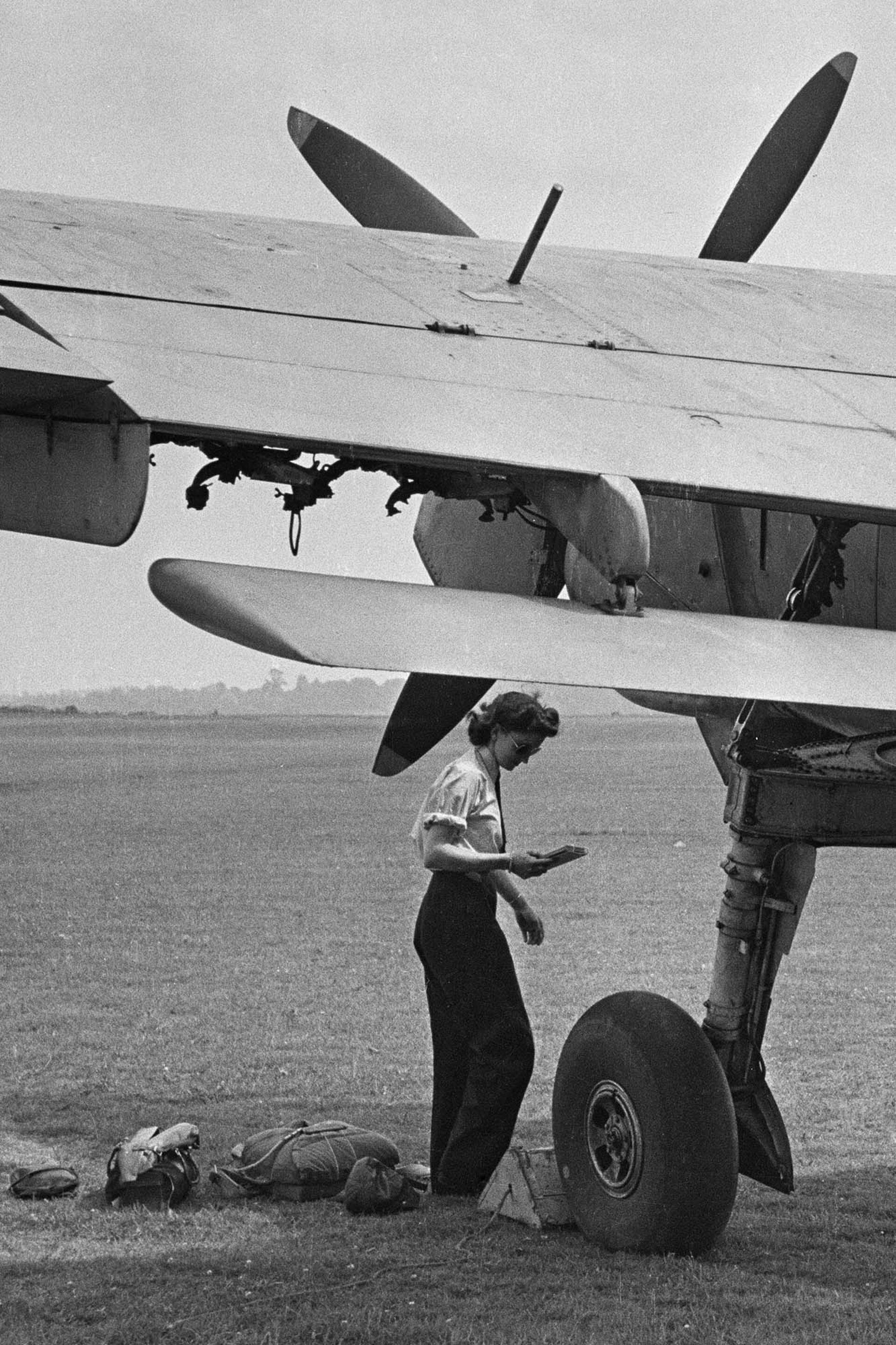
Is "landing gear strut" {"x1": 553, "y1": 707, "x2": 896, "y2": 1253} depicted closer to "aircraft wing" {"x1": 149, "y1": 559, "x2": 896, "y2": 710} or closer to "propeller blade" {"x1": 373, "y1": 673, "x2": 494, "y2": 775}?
"propeller blade" {"x1": 373, "y1": 673, "x2": 494, "y2": 775}

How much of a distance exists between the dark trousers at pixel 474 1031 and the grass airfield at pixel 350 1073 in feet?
0.73

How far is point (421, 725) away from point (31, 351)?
15.0ft

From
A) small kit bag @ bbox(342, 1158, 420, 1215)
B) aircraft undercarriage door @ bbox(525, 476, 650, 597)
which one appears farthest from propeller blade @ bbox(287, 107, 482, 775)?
aircraft undercarriage door @ bbox(525, 476, 650, 597)

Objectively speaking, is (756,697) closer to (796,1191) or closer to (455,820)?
(455,820)

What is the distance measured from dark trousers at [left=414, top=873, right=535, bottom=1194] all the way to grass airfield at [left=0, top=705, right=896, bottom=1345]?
221mm

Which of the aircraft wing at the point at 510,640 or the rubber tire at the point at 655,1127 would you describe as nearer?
the aircraft wing at the point at 510,640

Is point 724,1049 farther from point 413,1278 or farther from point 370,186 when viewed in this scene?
point 370,186

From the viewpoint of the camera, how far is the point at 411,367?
475cm

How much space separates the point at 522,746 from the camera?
22.0 feet

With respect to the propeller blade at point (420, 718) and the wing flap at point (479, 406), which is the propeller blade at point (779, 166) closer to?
the propeller blade at point (420, 718)

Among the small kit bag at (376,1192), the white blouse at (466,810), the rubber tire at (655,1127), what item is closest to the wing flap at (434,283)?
the white blouse at (466,810)

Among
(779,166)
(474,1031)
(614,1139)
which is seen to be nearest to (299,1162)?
(474,1031)

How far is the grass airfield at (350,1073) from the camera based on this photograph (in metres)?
5.18

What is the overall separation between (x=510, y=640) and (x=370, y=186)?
5162mm
